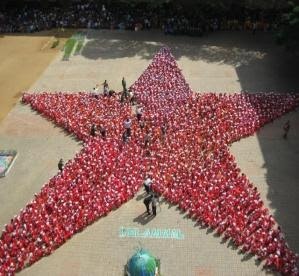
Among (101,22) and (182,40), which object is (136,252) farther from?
(101,22)

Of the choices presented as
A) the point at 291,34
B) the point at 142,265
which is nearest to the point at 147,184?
the point at 142,265

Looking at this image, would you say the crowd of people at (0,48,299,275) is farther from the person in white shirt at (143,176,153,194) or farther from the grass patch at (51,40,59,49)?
the grass patch at (51,40,59,49)

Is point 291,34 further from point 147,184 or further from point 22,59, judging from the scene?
point 22,59

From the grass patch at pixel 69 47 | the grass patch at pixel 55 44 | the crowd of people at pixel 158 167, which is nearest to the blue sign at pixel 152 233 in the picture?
the crowd of people at pixel 158 167

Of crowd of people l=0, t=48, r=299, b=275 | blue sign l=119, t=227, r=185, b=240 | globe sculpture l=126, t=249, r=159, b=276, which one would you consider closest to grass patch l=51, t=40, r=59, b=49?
crowd of people l=0, t=48, r=299, b=275

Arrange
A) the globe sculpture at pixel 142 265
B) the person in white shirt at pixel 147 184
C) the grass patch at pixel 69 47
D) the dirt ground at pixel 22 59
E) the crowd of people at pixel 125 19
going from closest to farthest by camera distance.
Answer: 1. the globe sculpture at pixel 142 265
2. the person in white shirt at pixel 147 184
3. the dirt ground at pixel 22 59
4. the grass patch at pixel 69 47
5. the crowd of people at pixel 125 19

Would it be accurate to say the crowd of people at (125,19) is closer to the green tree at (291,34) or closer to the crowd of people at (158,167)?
the green tree at (291,34)

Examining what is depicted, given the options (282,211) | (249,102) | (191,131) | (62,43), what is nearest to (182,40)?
(62,43)
